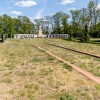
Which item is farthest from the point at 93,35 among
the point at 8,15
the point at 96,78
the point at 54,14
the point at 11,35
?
the point at 96,78

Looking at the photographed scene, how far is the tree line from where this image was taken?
46853mm

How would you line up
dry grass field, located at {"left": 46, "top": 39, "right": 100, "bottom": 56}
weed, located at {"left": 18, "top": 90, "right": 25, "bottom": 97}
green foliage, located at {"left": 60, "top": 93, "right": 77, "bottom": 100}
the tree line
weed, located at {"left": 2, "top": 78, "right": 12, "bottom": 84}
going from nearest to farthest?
green foliage, located at {"left": 60, "top": 93, "right": 77, "bottom": 100}
weed, located at {"left": 18, "top": 90, "right": 25, "bottom": 97}
weed, located at {"left": 2, "top": 78, "right": 12, "bottom": 84}
dry grass field, located at {"left": 46, "top": 39, "right": 100, "bottom": 56}
the tree line

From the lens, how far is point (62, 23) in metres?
59.6

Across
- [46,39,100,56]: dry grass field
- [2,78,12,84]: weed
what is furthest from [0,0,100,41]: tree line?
[2,78,12,84]: weed

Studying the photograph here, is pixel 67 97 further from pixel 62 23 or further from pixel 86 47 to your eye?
pixel 62 23

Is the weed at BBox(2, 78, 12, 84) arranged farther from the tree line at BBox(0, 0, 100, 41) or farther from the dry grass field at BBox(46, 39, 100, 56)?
the tree line at BBox(0, 0, 100, 41)

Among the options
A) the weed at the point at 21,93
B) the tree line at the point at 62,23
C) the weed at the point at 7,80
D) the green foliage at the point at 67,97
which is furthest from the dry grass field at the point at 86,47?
the tree line at the point at 62,23

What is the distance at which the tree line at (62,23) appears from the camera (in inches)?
1845

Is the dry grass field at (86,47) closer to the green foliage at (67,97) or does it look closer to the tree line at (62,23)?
the green foliage at (67,97)

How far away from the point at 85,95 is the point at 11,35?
178 feet

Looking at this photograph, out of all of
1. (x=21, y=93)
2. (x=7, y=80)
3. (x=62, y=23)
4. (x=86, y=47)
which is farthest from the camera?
(x=62, y=23)

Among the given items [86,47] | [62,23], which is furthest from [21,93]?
[62,23]

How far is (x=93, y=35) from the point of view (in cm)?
4622

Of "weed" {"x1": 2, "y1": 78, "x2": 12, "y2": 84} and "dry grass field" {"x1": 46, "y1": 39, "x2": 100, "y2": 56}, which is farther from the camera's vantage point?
"dry grass field" {"x1": 46, "y1": 39, "x2": 100, "y2": 56}
